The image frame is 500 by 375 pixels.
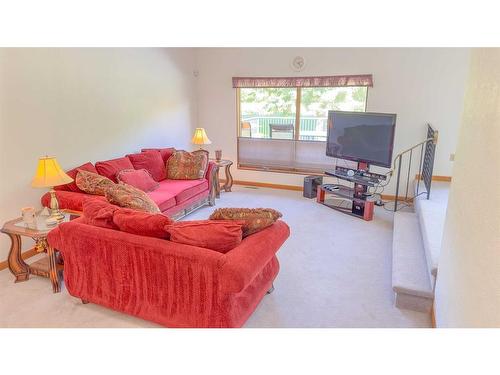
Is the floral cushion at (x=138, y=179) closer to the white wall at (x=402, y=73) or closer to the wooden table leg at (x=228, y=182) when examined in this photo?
the wooden table leg at (x=228, y=182)

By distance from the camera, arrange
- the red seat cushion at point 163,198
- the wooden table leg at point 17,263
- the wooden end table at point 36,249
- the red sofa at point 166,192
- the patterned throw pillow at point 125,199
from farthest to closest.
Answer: the red seat cushion at point 163,198 → the red sofa at point 166,192 → the wooden table leg at point 17,263 → the wooden end table at point 36,249 → the patterned throw pillow at point 125,199

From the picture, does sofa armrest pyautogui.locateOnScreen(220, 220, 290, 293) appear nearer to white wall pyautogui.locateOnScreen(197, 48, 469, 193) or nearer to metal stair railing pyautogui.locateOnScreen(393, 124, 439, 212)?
metal stair railing pyautogui.locateOnScreen(393, 124, 439, 212)

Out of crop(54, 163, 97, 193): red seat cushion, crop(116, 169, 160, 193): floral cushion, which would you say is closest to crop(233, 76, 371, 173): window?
crop(116, 169, 160, 193): floral cushion

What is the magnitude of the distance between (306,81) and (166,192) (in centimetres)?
298

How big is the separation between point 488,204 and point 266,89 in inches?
193

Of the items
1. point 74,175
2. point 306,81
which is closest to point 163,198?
point 74,175

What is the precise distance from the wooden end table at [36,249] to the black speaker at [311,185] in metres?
3.61

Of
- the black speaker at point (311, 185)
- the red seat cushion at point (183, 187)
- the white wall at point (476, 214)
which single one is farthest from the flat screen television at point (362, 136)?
the white wall at point (476, 214)

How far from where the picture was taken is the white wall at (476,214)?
4.43 ft
